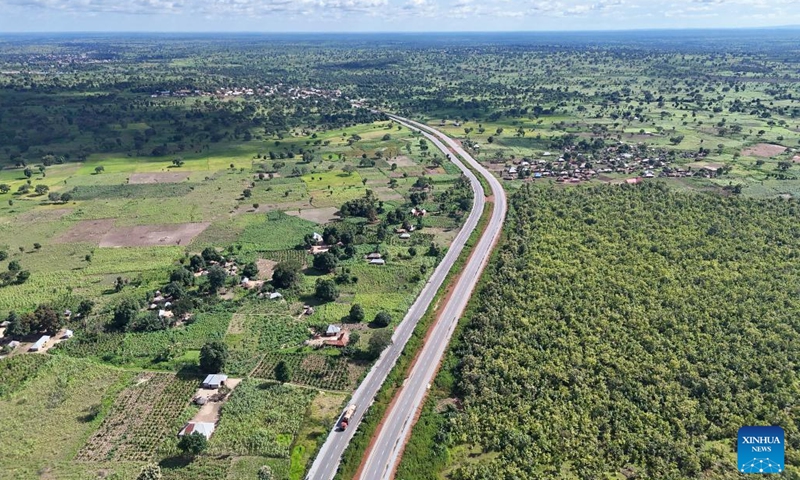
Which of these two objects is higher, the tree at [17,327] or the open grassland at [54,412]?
the tree at [17,327]

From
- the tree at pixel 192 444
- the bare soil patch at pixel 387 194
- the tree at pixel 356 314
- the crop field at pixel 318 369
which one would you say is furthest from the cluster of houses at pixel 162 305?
the bare soil patch at pixel 387 194

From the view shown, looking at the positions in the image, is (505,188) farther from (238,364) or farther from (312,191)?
(238,364)

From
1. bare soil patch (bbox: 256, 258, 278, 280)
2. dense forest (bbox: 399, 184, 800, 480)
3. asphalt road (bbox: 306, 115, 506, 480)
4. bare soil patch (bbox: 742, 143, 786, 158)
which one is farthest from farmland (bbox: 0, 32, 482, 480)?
bare soil patch (bbox: 742, 143, 786, 158)

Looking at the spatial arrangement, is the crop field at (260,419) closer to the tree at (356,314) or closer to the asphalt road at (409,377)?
the asphalt road at (409,377)

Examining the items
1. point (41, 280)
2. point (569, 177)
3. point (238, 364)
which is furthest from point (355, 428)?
point (569, 177)

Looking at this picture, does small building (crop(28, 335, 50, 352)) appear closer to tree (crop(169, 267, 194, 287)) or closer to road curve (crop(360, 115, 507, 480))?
tree (crop(169, 267, 194, 287))
